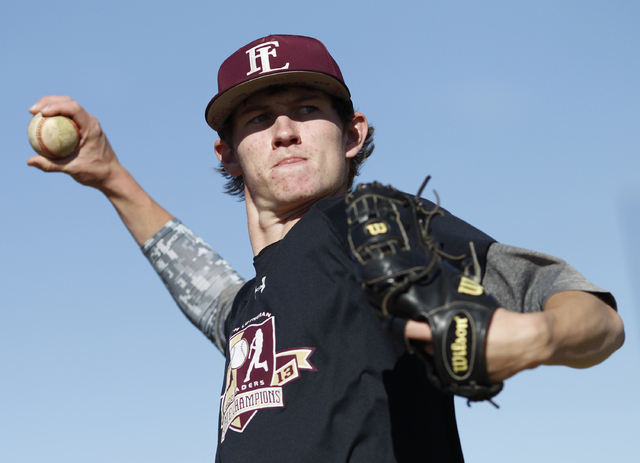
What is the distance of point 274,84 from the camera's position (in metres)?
4.01

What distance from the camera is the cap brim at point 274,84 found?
13.0ft

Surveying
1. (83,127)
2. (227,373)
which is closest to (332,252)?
(227,373)

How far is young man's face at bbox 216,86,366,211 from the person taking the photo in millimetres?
3805

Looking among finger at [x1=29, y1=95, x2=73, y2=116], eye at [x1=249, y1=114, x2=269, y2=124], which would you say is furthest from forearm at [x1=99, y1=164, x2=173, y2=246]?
eye at [x1=249, y1=114, x2=269, y2=124]

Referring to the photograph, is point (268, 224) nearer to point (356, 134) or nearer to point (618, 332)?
point (356, 134)

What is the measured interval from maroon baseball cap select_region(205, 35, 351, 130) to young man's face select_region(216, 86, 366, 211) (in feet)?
0.23

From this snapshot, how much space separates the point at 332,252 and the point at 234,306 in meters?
1.54

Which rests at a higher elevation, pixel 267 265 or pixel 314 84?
pixel 314 84

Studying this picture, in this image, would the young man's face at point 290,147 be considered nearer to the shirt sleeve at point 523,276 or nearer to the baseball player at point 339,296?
the baseball player at point 339,296

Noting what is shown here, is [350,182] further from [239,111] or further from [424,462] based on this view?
[424,462]

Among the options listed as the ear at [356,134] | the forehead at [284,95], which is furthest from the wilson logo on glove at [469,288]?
the ear at [356,134]

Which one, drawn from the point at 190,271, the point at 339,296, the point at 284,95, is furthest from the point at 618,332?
the point at 190,271

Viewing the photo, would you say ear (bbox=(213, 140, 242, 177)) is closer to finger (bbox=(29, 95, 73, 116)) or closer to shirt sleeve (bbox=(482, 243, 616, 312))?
finger (bbox=(29, 95, 73, 116))

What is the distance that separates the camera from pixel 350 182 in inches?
189
